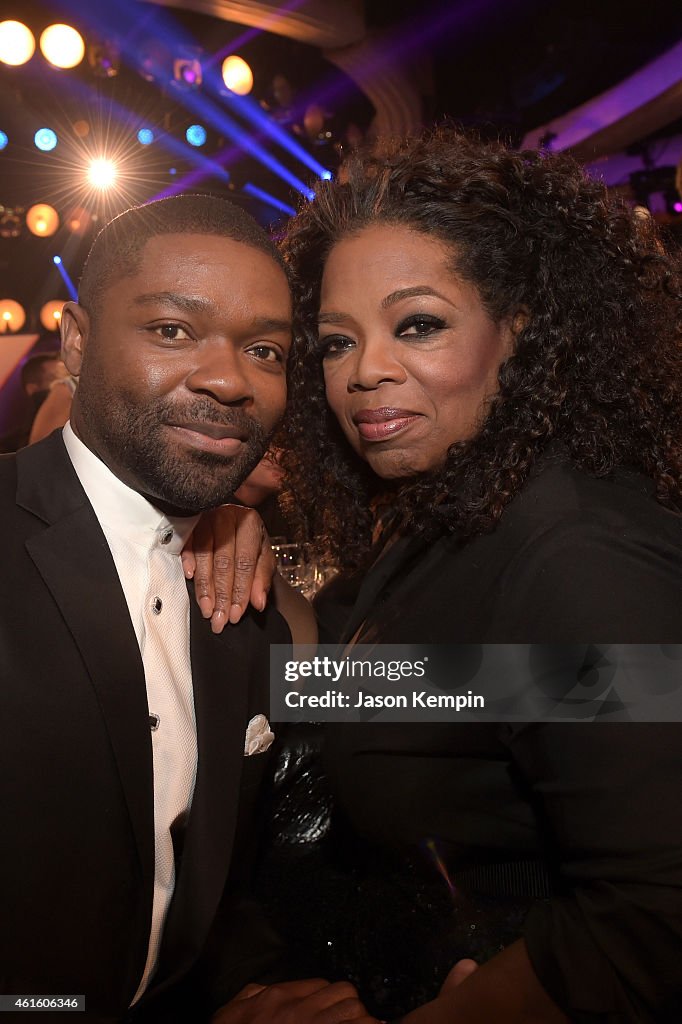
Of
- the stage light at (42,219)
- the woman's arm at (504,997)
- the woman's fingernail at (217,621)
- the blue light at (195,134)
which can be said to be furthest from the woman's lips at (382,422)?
the stage light at (42,219)

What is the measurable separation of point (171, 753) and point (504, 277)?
1085 millimetres

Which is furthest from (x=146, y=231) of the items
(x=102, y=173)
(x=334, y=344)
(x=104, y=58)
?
(x=102, y=173)

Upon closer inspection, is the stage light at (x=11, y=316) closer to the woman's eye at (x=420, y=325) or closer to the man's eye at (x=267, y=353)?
the man's eye at (x=267, y=353)

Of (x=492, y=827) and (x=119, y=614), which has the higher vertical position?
(x=119, y=614)

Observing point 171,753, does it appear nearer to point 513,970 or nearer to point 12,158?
point 513,970

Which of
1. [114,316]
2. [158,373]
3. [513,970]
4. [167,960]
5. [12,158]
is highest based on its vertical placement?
[12,158]

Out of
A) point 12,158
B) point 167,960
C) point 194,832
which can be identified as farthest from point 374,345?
point 12,158

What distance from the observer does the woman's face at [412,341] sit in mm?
1505

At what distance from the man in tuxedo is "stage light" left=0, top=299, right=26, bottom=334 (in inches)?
279

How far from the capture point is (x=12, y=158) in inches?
266

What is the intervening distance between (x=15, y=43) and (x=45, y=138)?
46.8 inches

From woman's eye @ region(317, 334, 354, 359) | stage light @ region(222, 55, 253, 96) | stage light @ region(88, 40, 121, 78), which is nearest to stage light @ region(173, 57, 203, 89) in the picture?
stage light @ region(222, 55, 253, 96)

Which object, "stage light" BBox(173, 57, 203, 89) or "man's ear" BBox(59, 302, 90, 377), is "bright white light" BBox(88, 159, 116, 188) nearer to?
"stage light" BBox(173, 57, 203, 89)

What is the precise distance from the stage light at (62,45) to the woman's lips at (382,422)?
16.1ft
